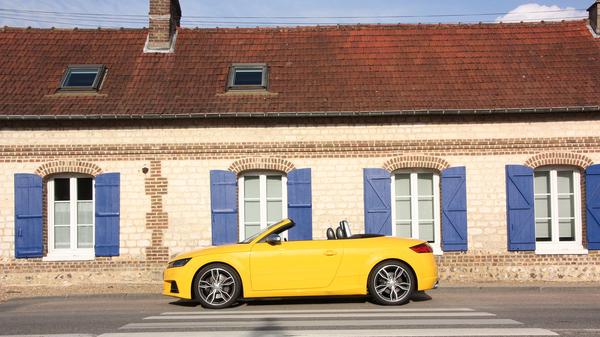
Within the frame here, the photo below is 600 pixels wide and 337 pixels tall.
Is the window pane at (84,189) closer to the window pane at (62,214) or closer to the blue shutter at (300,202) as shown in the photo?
the window pane at (62,214)

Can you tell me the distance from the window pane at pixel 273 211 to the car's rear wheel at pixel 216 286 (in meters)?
4.46

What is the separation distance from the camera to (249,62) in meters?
16.5

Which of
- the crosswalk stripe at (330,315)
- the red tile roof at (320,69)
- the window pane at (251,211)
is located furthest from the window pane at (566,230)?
the window pane at (251,211)

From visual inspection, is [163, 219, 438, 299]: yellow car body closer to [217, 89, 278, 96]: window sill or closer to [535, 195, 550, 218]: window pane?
[535, 195, 550, 218]: window pane

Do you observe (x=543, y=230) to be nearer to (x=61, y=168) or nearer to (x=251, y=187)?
(x=251, y=187)

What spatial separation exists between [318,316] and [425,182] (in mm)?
6470

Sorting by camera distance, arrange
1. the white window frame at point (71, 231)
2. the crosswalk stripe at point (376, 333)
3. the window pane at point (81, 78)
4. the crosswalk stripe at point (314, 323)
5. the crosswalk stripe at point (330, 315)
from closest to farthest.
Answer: the crosswalk stripe at point (376, 333), the crosswalk stripe at point (314, 323), the crosswalk stripe at point (330, 315), the white window frame at point (71, 231), the window pane at point (81, 78)

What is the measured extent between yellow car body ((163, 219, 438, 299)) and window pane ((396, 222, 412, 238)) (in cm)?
438

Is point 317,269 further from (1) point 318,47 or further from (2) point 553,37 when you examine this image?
(2) point 553,37

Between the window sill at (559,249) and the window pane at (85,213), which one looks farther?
the window pane at (85,213)

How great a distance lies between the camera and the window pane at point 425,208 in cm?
1473

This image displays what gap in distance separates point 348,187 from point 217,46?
17.6ft

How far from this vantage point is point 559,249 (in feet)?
47.2

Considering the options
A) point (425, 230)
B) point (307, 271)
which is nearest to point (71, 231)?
point (307, 271)
